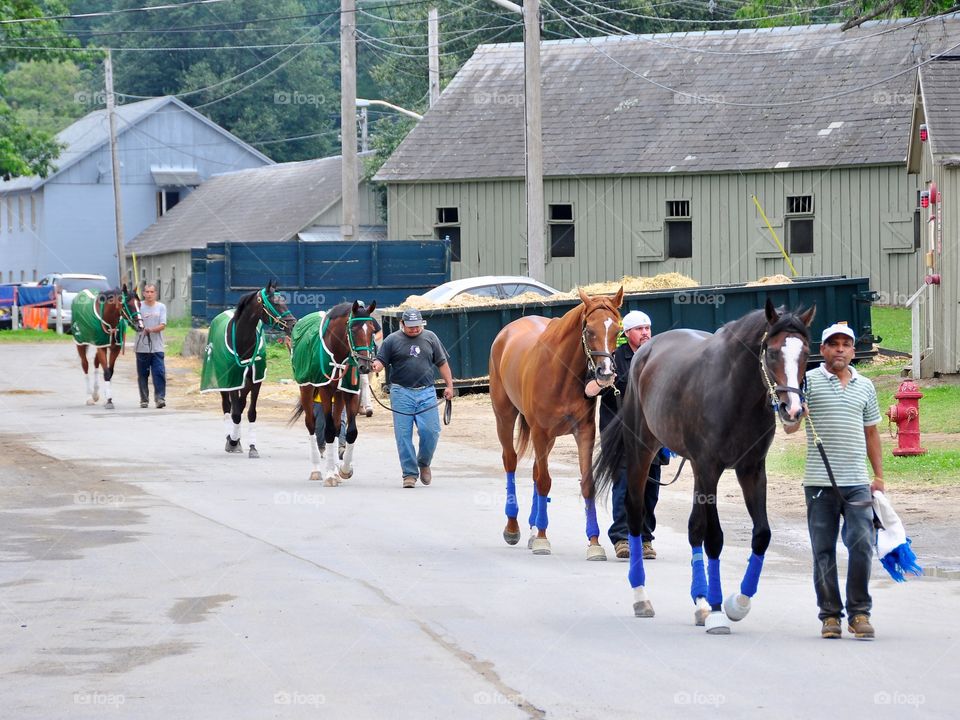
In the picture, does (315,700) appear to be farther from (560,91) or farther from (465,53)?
(465,53)

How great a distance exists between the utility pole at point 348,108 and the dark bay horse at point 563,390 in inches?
833

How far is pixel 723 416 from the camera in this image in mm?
8766

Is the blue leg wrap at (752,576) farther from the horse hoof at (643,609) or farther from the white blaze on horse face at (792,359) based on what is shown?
the white blaze on horse face at (792,359)

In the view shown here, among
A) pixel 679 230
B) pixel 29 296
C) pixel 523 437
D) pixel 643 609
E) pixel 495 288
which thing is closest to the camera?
pixel 643 609

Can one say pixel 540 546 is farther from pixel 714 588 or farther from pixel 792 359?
pixel 792 359

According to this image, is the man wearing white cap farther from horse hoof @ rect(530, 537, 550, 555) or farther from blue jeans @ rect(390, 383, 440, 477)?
blue jeans @ rect(390, 383, 440, 477)

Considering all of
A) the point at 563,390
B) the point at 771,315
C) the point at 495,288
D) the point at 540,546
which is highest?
the point at 771,315

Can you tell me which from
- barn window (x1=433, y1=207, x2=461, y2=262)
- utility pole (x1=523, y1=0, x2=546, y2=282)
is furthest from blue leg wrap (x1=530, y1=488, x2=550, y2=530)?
barn window (x1=433, y1=207, x2=461, y2=262)

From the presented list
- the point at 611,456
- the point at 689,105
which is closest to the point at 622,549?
the point at 611,456

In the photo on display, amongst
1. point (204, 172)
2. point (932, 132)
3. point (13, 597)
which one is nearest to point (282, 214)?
point (204, 172)

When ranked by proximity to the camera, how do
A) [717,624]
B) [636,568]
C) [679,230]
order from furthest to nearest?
[679,230], [636,568], [717,624]

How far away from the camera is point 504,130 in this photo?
40969 mm

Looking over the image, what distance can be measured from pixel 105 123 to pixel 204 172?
5.24 m

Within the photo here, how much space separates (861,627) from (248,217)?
177 feet
